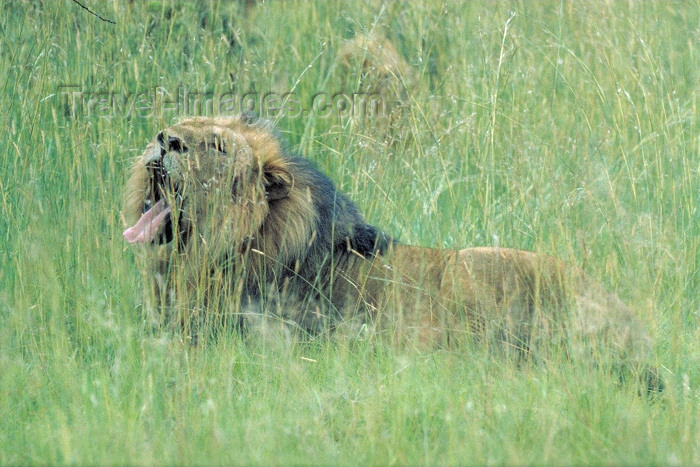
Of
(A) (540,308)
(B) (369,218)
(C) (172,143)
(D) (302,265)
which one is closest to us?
(A) (540,308)

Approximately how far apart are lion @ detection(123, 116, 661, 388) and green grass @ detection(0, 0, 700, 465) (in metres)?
0.15

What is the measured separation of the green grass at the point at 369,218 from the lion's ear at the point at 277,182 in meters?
0.52

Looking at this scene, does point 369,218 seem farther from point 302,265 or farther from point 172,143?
point 172,143

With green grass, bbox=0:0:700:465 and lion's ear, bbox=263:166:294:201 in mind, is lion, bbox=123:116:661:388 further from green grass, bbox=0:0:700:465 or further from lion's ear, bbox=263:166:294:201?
green grass, bbox=0:0:700:465

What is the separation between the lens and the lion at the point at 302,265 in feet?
12.5

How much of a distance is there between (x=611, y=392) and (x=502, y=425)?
47 centimetres

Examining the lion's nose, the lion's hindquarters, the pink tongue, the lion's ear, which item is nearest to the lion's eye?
the lion's nose

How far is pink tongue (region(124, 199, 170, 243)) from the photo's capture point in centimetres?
409

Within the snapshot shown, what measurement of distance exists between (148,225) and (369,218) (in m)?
1.51

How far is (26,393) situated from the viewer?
10.8 feet

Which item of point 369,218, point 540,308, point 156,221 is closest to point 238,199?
point 156,221

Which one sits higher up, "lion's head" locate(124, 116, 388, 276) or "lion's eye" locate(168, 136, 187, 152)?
"lion's eye" locate(168, 136, 187, 152)

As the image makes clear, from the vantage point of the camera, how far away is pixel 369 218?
521 centimetres

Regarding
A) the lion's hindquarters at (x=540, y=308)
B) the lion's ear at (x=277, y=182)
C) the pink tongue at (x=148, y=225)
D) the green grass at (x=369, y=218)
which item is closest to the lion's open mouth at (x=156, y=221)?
the pink tongue at (x=148, y=225)
